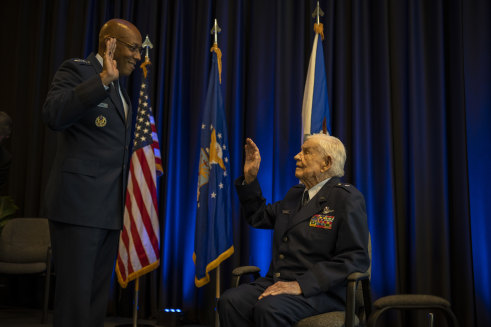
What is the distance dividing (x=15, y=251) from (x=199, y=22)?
285cm

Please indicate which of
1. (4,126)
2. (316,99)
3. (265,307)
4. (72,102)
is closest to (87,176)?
(72,102)

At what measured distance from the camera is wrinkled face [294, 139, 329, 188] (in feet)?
7.91

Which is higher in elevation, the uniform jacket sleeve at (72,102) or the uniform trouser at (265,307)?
the uniform jacket sleeve at (72,102)

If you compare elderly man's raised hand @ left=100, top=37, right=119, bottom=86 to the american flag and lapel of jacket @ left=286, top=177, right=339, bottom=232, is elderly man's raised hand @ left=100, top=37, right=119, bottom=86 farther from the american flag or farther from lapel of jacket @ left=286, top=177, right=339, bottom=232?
the american flag

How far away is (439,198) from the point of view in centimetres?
346

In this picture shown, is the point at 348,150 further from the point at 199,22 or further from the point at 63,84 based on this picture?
the point at 63,84

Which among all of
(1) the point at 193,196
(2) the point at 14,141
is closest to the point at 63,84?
(1) the point at 193,196

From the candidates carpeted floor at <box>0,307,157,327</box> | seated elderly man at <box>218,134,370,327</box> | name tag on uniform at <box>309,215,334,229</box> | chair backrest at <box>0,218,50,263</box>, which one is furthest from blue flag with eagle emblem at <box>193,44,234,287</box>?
chair backrest at <box>0,218,50,263</box>

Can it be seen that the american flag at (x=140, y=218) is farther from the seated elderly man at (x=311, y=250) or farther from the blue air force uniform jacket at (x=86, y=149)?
the blue air force uniform jacket at (x=86, y=149)

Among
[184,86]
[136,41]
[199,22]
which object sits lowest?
[136,41]

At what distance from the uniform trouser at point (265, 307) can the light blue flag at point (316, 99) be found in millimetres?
1650

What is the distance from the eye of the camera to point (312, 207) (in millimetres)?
2244

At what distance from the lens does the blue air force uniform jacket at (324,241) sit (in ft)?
6.50

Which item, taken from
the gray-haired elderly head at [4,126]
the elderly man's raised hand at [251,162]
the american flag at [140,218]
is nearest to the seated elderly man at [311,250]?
the elderly man's raised hand at [251,162]
